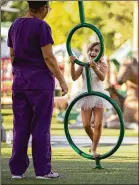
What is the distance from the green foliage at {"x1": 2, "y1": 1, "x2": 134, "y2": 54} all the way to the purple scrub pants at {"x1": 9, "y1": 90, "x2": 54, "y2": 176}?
1292 inches

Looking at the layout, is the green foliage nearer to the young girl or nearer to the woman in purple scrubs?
the young girl

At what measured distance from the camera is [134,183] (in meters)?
8.37

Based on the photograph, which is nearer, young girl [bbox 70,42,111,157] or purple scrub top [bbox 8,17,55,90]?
purple scrub top [bbox 8,17,55,90]

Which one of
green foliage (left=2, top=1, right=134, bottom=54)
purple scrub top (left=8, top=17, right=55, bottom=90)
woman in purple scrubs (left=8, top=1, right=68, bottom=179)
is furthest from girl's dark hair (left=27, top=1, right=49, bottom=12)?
green foliage (left=2, top=1, right=134, bottom=54)

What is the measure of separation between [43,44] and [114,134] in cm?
885

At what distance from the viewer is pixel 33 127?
853cm

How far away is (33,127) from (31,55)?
58 centimetres

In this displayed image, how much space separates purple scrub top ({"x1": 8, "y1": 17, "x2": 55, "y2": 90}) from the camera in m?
8.49

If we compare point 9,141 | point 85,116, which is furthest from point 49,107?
point 9,141

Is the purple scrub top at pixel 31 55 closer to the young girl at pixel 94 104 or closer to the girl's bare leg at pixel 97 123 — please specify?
the young girl at pixel 94 104

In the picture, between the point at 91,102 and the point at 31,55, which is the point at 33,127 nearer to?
the point at 31,55

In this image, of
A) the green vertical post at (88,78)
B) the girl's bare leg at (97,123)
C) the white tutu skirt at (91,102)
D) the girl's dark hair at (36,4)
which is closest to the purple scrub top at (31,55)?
the girl's dark hair at (36,4)

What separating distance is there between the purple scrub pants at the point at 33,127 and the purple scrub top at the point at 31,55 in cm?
7

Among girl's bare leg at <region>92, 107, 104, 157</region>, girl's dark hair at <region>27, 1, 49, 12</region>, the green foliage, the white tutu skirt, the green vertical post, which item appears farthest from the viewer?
the green foliage
